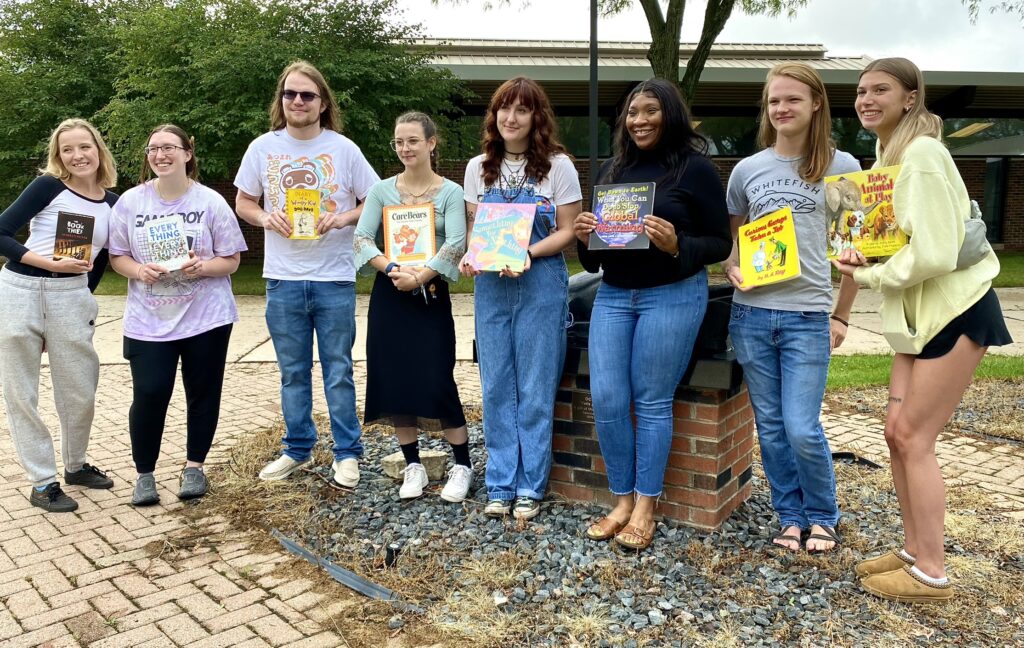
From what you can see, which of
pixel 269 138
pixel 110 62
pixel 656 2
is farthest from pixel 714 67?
pixel 269 138

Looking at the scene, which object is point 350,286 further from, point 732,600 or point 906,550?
point 906,550

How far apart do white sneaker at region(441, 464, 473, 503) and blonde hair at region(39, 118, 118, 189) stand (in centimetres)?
244

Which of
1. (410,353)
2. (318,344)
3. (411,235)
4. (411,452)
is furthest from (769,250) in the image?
(318,344)

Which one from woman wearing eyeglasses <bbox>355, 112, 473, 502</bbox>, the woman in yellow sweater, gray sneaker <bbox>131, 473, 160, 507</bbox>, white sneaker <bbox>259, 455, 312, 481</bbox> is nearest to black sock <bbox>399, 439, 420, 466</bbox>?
woman wearing eyeglasses <bbox>355, 112, 473, 502</bbox>

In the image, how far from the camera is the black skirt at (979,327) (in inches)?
105

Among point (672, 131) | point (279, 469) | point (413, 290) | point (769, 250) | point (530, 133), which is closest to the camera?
point (769, 250)

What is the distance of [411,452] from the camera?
413 centimetres

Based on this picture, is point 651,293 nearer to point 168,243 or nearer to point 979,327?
point 979,327

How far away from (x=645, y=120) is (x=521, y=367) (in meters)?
1.29

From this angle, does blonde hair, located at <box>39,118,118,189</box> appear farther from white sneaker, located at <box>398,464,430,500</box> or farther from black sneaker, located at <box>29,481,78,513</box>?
white sneaker, located at <box>398,464,430,500</box>

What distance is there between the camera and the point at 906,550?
3068mm

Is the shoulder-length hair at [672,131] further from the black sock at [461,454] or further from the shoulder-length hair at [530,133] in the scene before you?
the black sock at [461,454]

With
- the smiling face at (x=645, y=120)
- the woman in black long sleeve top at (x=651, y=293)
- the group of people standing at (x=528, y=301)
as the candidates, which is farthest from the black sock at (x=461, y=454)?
the smiling face at (x=645, y=120)

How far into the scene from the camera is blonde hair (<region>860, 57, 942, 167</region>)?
275 cm
